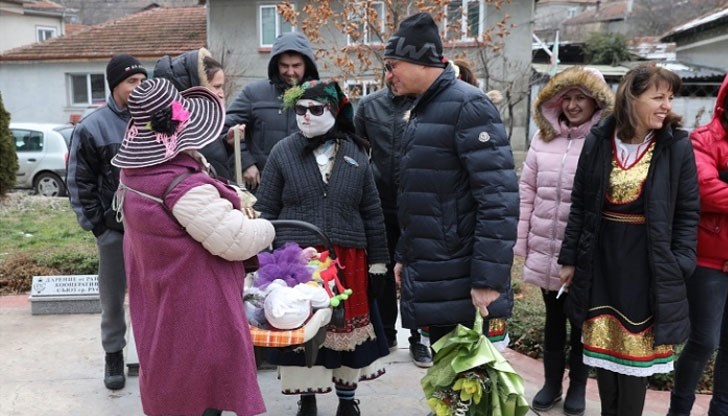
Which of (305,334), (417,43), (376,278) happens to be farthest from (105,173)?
(417,43)

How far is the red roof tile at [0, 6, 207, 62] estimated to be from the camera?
69.5 feet

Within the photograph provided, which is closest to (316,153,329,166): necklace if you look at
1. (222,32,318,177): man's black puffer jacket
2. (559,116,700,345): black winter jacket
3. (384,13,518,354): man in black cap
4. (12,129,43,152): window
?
(384,13,518,354): man in black cap

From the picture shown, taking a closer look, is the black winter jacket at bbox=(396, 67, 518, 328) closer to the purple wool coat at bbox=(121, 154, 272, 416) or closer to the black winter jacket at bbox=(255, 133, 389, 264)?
the black winter jacket at bbox=(255, 133, 389, 264)

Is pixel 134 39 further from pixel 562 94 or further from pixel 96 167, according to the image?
pixel 562 94

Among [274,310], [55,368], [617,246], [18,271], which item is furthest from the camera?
[18,271]

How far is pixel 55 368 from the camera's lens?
439cm

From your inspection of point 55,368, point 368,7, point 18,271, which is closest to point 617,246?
point 55,368

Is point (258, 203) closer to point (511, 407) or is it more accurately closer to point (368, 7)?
point (511, 407)

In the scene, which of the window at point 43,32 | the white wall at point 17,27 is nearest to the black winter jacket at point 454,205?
the white wall at point 17,27

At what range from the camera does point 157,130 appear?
2.56 meters

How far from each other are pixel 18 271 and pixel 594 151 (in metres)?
5.39

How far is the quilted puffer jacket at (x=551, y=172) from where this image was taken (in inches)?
142

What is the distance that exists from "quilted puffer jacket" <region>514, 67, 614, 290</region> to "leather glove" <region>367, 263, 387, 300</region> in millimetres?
838

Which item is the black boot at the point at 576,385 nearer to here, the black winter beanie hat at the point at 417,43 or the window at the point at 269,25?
the black winter beanie hat at the point at 417,43
